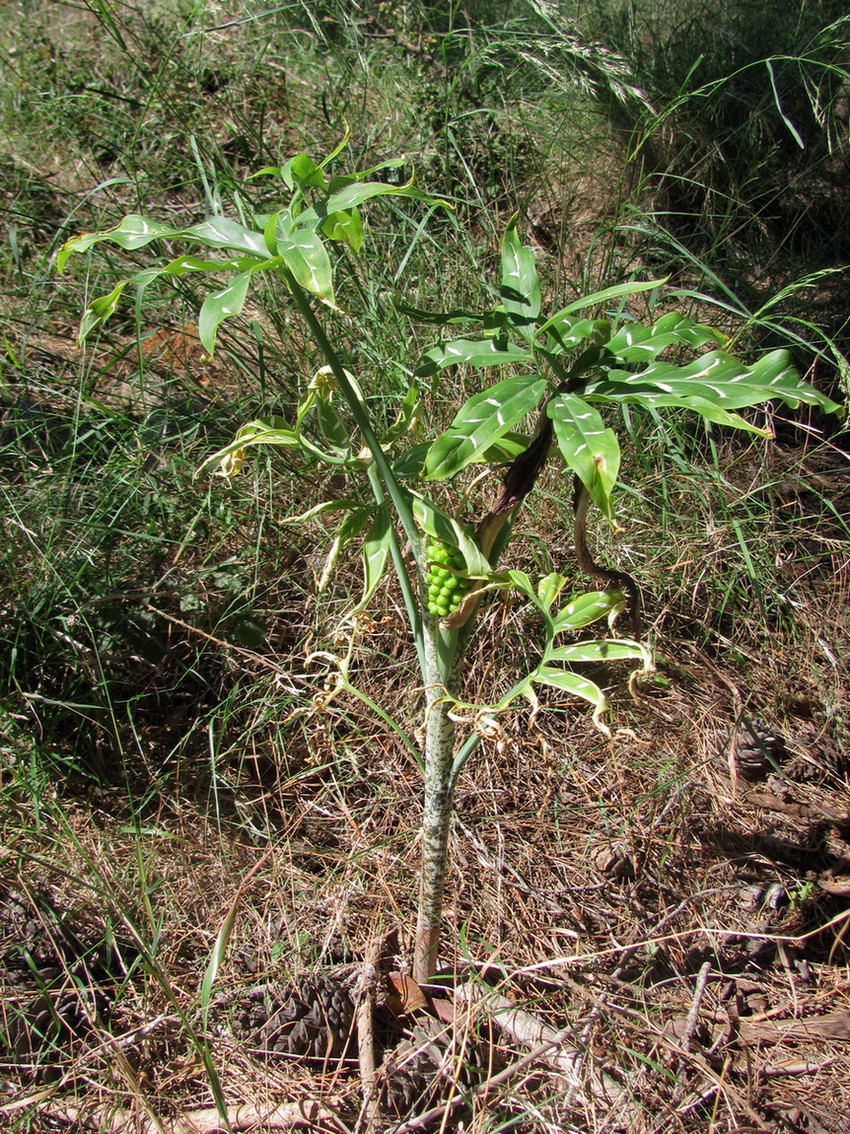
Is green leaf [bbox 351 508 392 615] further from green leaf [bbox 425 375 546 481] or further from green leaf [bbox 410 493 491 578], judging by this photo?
green leaf [bbox 425 375 546 481]

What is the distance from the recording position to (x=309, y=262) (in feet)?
2.35

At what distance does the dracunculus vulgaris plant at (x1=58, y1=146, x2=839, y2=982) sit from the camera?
2.46 feet

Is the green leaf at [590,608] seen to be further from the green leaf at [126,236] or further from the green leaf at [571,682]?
the green leaf at [126,236]

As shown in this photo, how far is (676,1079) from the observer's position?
116 centimetres

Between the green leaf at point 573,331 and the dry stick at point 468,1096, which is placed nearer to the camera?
the green leaf at point 573,331

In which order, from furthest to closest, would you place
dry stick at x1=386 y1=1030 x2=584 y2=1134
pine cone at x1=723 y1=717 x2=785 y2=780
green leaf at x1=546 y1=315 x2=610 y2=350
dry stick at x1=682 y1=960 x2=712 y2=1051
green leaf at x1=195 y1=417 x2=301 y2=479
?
pine cone at x1=723 y1=717 x2=785 y2=780
dry stick at x1=682 y1=960 x2=712 y2=1051
dry stick at x1=386 y1=1030 x2=584 y2=1134
green leaf at x1=195 y1=417 x2=301 y2=479
green leaf at x1=546 y1=315 x2=610 y2=350

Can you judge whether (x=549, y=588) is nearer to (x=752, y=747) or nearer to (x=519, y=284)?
(x=519, y=284)

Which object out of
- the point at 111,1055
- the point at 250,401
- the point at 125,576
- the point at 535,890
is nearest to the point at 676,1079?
the point at 535,890

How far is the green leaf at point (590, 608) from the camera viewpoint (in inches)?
38.7

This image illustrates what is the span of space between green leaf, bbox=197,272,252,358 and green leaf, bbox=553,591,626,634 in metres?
0.53

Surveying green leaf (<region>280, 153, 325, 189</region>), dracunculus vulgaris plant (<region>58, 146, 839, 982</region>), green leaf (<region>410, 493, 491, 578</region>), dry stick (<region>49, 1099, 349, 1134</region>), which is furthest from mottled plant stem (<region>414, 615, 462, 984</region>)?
green leaf (<region>280, 153, 325, 189</region>)

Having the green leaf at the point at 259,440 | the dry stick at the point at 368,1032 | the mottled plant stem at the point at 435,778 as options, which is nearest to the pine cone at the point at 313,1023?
the dry stick at the point at 368,1032

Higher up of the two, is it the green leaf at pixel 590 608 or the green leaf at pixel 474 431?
the green leaf at pixel 474 431

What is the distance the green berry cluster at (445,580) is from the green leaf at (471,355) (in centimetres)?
21
